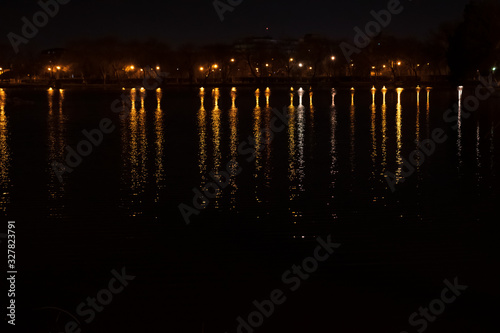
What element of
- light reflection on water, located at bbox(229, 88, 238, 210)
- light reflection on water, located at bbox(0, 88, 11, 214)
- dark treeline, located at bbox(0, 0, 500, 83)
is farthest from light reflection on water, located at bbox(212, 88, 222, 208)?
dark treeline, located at bbox(0, 0, 500, 83)

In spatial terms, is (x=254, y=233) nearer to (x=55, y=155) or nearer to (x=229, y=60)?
(x=55, y=155)

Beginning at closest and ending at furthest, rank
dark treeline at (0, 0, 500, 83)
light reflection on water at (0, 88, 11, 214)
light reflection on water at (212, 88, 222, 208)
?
light reflection on water at (0, 88, 11, 214), light reflection on water at (212, 88, 222, 208), dark treeline at (0, 0, 500, 83)

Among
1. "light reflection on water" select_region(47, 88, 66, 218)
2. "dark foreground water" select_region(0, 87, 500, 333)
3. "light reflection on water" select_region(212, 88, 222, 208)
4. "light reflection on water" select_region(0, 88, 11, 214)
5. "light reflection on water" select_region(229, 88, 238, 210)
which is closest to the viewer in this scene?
"dark foreground water" select_region(0, 87, 500, 333)

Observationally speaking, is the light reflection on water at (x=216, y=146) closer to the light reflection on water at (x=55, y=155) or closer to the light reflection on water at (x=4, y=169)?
the light reflection on water at (x=55, y=155)

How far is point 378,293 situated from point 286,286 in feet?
2.66

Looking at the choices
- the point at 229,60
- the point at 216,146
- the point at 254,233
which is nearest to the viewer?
the point at 254,233

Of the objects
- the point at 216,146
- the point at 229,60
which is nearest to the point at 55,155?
the point at 216,146

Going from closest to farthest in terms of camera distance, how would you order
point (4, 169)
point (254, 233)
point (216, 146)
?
point (254, 233) → point (4, 169) → point (216, 146)

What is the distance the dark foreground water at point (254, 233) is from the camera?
5199 mm

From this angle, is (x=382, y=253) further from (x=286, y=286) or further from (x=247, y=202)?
(x=247, y=202)

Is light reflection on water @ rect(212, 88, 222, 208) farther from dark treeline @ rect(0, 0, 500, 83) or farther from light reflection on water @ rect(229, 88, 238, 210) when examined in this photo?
dark treeline @ rect(0, 0, 500, 83)

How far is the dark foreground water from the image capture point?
5.20 metres

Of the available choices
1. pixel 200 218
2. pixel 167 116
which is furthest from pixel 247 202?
pixel 167 116

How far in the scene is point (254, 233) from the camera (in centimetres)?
764
